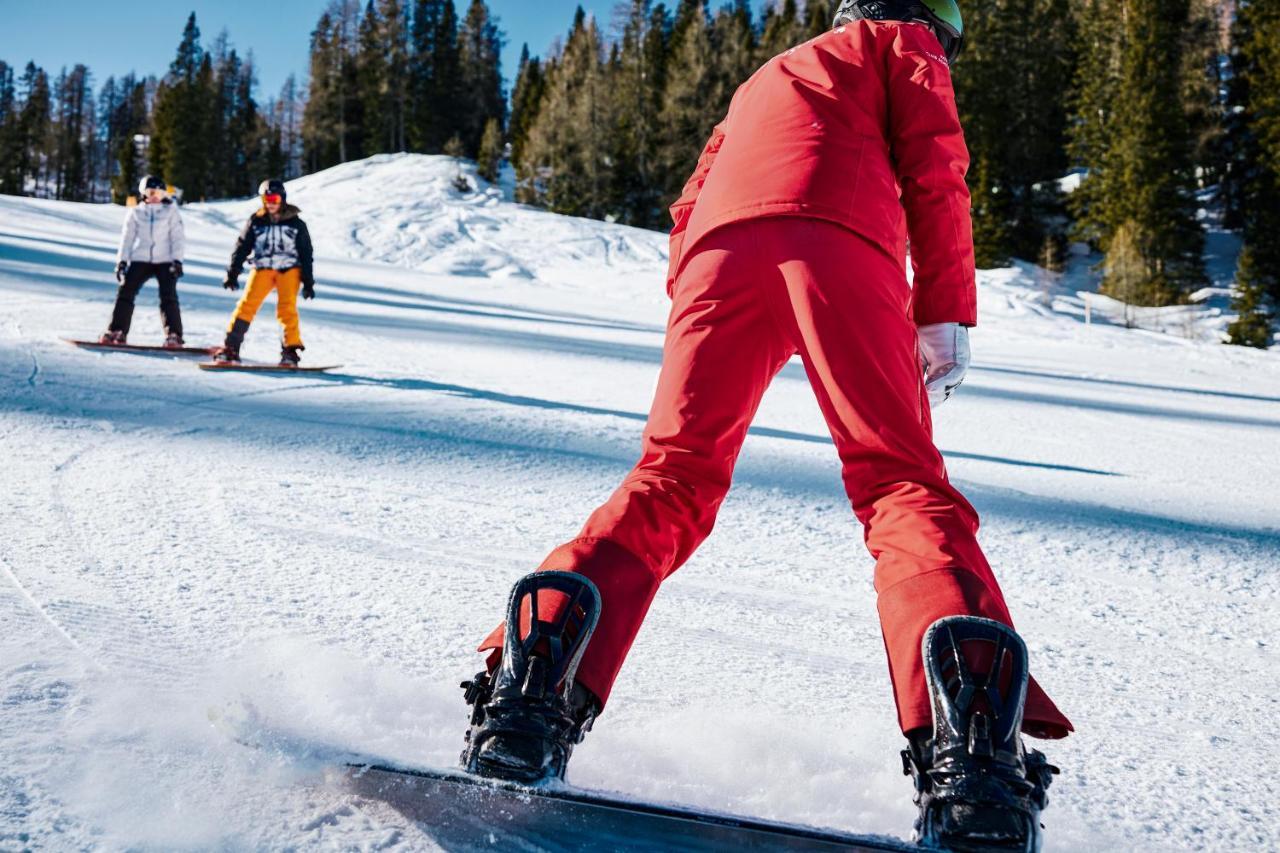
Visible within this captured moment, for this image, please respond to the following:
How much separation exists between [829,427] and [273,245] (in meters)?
6.67

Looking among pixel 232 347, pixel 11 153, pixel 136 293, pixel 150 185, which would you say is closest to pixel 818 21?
pixel 150 185

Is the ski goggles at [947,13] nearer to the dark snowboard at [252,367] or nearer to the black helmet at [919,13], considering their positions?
the black helmet at [919,13]

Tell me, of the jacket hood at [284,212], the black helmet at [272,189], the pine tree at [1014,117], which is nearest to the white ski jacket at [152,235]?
the jacket hood at [284,212]

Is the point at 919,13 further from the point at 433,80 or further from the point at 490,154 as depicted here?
the point at 433,80

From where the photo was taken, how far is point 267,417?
4570 mm

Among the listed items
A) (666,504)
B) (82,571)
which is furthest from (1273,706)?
(82,571)

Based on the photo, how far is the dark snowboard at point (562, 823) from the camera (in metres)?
1.18

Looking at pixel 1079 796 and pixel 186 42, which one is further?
pixel 186 42

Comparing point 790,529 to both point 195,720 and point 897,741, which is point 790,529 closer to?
point 897,741

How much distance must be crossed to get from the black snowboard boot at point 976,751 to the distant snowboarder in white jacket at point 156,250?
294 inches

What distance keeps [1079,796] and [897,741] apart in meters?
0.31

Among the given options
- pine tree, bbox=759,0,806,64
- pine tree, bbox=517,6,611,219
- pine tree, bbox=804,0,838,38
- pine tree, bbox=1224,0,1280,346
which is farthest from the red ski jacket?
pine tree, bbox=759,0,806,64

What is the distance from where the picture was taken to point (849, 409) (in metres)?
1.43

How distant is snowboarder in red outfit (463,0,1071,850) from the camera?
116cm
